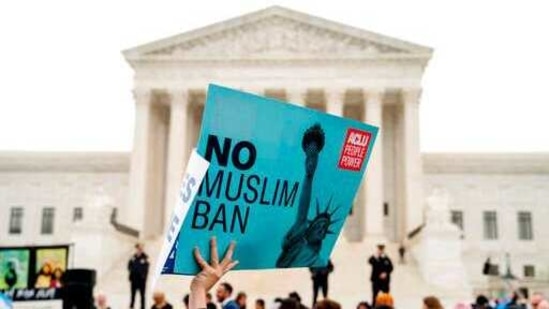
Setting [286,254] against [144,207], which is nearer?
[286,254]

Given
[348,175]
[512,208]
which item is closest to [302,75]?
[512,208]

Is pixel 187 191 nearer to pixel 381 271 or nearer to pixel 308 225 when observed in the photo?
pixel 308 225

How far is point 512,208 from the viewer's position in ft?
188

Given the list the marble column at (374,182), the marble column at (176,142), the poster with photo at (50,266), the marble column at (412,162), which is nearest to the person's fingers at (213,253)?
the poster with photo at (50,266)

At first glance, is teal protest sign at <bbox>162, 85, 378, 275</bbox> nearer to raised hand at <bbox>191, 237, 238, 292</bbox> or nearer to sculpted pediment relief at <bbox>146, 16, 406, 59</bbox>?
raised hand at <bbox>191, 237, 238, 292</bbox>

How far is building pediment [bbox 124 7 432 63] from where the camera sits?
155ft

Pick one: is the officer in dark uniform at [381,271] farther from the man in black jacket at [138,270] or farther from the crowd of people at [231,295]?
the man in black jacket at [138,270]

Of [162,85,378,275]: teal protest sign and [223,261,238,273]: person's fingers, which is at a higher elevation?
[162,85,378,275]: teal protest sign

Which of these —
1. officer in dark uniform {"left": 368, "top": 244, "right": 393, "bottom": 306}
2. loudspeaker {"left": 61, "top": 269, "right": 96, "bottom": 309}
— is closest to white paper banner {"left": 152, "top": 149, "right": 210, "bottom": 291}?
loudspeaker {"left": 61, "top": 269, "right": 96, "bottom": 309}

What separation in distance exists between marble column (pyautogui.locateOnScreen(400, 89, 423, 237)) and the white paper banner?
1669 inches

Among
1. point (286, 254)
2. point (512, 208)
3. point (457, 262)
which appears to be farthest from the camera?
point (512, 208)

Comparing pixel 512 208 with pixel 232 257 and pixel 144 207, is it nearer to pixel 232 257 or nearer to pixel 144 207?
pixel 144 207

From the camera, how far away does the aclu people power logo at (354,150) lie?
15.3 ft

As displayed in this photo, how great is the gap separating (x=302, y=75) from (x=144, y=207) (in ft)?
40.3
